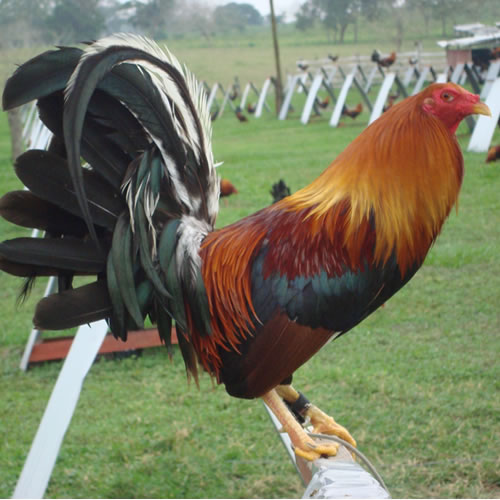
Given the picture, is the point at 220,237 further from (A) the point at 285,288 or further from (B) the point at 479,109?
(B) the point at 479,109

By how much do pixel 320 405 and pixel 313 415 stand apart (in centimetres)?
169

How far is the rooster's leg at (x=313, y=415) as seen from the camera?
2.06m

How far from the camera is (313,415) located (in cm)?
212

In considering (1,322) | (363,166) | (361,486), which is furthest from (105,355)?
(361,486)

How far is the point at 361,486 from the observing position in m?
1.28

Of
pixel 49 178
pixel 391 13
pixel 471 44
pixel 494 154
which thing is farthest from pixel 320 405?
pixel 391 13

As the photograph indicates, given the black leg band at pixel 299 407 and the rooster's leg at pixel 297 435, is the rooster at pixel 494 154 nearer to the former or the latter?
the black leg band at pixel 299 407

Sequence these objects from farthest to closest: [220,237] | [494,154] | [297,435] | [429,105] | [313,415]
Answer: [494,154] < [313,415] < [220,237] < [297,435] < [429,105]

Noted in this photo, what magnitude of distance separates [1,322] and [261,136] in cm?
1176

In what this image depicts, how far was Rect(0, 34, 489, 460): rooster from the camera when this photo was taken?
1728mm

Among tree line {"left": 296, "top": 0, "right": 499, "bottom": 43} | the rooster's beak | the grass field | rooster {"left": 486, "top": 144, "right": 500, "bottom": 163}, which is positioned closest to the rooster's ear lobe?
the rooster's beak

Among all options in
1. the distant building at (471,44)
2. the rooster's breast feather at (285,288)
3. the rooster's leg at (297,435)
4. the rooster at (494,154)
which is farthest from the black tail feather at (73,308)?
the distant building at (471,44)

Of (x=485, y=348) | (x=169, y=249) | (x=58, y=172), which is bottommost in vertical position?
(x=485, y=348)

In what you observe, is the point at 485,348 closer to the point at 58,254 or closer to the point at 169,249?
the point at 169,249
